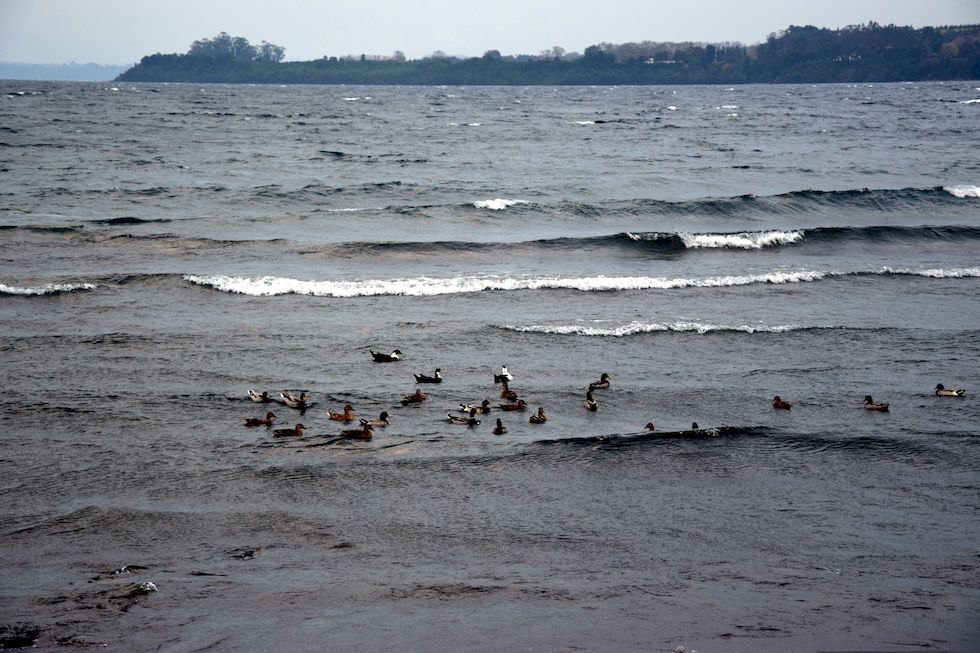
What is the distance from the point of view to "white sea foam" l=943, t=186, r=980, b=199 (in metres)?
35.5

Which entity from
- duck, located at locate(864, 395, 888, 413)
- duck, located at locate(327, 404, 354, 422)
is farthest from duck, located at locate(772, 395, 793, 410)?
duck, located at locate(327, 404, 354, 422)

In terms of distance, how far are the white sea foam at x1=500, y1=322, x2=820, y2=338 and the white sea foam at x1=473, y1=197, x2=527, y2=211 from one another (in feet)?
45.3

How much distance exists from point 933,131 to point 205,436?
6162cm

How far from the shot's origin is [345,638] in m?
8.66

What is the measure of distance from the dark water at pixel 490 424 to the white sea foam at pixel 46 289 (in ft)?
0.24

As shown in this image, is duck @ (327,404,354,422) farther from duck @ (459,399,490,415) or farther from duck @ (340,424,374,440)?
duck @ (459,399,490,415)

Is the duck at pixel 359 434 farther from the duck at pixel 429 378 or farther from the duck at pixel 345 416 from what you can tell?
the duck at pixel 429 378

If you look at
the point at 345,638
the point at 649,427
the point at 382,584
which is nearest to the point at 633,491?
the point at 649,427

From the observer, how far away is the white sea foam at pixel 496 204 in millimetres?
32531

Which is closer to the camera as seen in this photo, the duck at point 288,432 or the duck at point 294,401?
the duck at point 288,432

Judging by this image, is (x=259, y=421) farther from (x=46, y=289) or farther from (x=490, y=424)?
(x=46, y=289)

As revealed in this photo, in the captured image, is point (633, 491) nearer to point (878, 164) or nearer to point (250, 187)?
point (250, 187)

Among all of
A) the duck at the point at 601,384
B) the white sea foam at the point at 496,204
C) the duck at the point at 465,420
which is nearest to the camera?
the duck at the point at 465,420

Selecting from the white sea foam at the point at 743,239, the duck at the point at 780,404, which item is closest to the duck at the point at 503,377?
the duck at the point at 780,404
